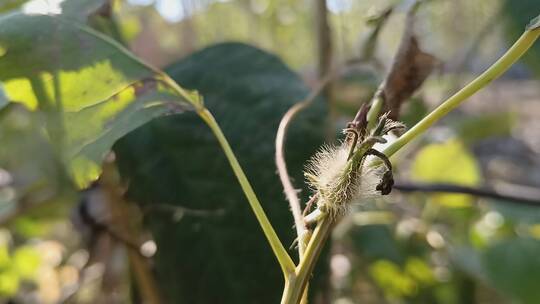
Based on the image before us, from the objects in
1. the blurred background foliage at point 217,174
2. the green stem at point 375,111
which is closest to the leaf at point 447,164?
the blurred background foliage at point 217,174

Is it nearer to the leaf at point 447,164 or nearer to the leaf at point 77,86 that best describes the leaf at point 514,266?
the leaf at point 447,164

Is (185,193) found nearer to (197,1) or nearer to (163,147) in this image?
(163,147)

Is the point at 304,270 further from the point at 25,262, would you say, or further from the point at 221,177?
the point at 25,262

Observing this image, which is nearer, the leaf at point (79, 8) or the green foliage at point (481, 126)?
the leaf at point (79, 8)

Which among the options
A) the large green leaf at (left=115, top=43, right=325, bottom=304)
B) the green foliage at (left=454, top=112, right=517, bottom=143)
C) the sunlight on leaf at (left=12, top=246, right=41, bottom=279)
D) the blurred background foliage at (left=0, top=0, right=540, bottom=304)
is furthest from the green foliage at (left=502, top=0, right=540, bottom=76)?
the sunlight on leaf at (left=12, top=246, right=41, bottom=279)

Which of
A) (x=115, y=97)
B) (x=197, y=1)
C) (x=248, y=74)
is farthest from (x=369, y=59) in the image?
(x=197, y=1)

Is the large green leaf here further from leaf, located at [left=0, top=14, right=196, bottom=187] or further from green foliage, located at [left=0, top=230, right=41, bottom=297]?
green foliage, located at [left=0, top=230, right=41, bottom=297]
